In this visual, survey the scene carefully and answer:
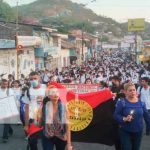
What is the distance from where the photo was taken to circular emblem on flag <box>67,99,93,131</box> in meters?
8.30

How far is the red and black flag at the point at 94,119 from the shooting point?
331 inches

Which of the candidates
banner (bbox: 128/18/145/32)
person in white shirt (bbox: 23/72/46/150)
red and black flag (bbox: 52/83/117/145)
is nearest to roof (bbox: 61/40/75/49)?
banner (bbox: 128/18/145/32)

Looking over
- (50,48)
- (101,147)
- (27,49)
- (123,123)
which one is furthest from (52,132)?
(50,48)

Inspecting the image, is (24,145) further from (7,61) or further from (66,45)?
(66,45)

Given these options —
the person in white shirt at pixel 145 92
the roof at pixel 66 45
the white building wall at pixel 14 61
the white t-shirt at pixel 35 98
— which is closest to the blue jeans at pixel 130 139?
the white t-shirt at pixel 35 98

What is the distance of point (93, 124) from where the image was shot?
8570mm

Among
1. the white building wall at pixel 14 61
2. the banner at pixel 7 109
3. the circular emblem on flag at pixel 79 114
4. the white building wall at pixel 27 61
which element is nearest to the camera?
the circular emblem on flag at pixel 79 114

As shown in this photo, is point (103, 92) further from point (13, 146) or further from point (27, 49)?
point (27, 49)

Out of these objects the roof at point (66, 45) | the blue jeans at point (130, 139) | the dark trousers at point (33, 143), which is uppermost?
the roof at point (66, 45)

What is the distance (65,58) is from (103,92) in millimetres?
54297

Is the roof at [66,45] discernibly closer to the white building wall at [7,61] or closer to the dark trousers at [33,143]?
the white building wall at [7,61]

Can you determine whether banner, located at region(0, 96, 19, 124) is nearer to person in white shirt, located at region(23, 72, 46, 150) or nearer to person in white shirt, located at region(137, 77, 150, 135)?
person in white shirt, located at region(23, 72, 46, 150)

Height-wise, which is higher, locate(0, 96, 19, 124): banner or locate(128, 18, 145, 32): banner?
locate(128, 18, 145, 32): banner

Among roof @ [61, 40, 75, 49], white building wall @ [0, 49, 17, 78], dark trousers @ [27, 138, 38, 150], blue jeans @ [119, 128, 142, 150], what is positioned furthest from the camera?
roof @ [61, 40, 75, 49]
